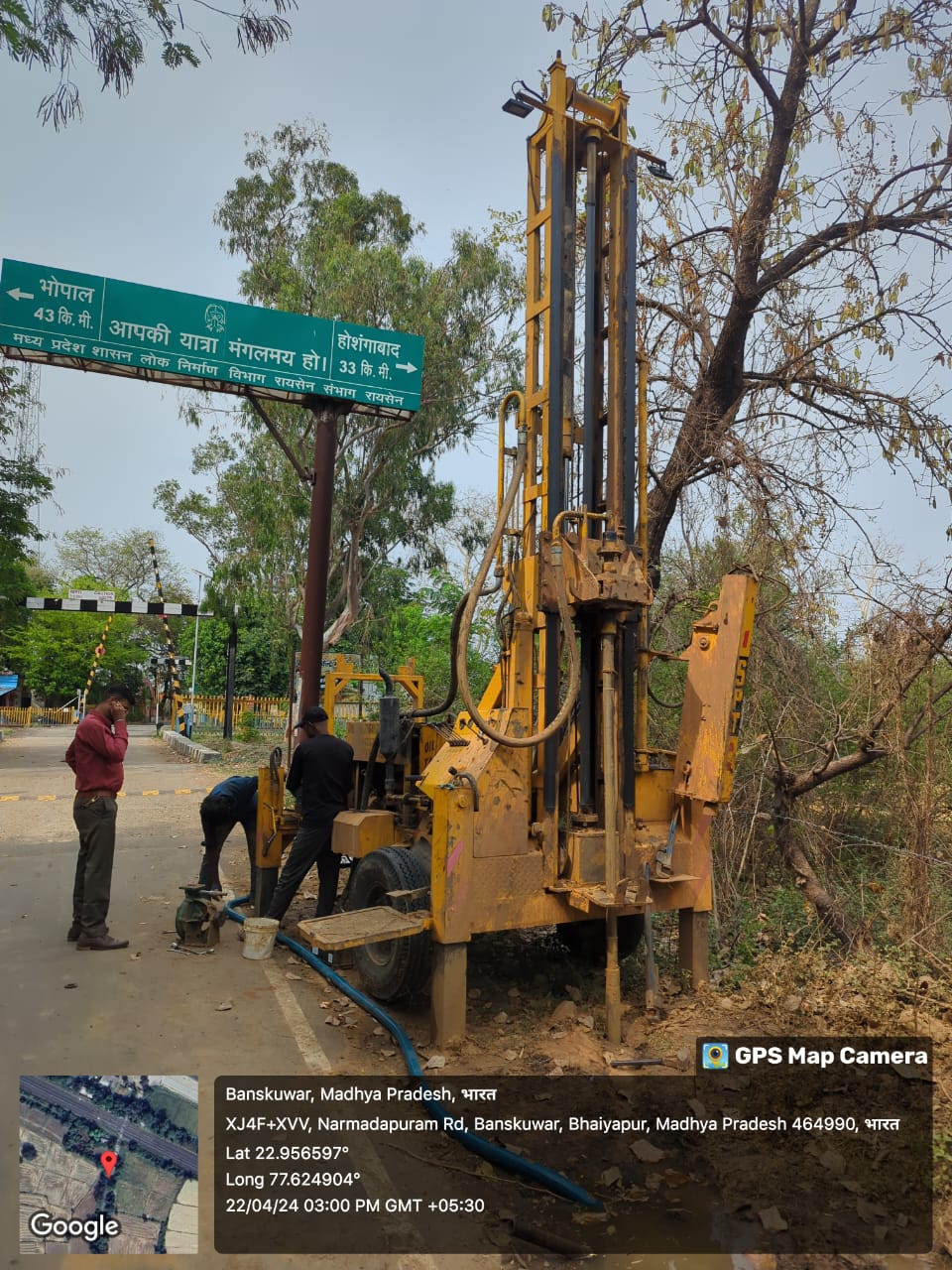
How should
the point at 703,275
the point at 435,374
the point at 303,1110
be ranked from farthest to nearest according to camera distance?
the point at 435,374 → the point at 703,275 → the point at 303,1110

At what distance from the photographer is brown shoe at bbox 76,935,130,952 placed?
625cm

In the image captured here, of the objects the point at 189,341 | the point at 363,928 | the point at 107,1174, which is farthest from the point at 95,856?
the point at 189,341

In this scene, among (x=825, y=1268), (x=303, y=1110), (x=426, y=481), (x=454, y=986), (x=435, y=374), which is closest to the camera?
(x=825, y=1268)

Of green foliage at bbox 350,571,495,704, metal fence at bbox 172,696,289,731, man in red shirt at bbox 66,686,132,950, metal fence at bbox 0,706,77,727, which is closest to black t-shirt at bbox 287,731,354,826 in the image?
man in red shirt at bbox 66,686,132,950

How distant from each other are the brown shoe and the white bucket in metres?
0.95

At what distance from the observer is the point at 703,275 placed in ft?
24.4

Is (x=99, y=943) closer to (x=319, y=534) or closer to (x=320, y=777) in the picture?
(x=320, y=777)

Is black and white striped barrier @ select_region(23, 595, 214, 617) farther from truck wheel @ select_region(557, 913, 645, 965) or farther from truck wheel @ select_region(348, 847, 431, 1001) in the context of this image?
truck wheel @ select_region(557, 913, 645, 965)

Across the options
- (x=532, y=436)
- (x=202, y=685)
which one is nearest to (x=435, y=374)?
(x=532, y=436)

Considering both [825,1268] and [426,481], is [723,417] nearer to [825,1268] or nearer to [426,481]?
[825,1268]

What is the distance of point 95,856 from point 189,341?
20.8 ft

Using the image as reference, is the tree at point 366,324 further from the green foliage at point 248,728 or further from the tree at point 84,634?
the tree at point 84,634

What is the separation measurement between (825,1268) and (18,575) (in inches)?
960

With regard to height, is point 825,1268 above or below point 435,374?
below
